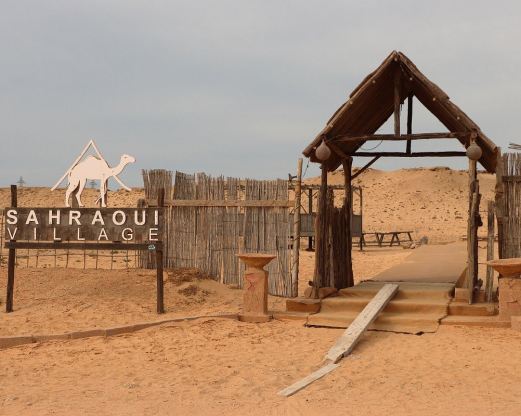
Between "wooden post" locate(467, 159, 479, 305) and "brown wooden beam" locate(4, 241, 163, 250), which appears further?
"brown wooden beam" locate(4, 241, 163, 250)

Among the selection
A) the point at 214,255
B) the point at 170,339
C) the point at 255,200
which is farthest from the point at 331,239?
the point at 170,339

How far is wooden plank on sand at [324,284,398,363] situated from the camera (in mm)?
7027

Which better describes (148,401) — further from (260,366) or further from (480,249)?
(480,249)

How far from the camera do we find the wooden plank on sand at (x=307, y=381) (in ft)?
18.6

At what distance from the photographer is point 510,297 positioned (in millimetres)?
8141

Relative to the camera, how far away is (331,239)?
33.1 feet

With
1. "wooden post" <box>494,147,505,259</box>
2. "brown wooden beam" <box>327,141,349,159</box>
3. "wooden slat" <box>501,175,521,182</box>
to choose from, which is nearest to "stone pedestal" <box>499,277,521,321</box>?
"wooden post" <box>494,147,505,259</box>

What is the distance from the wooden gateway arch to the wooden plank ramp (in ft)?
3.80

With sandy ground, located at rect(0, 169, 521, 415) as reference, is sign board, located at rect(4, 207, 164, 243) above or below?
above

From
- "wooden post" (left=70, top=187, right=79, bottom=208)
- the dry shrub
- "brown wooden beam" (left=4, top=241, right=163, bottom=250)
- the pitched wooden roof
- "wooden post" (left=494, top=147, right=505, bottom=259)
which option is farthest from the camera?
the dry shrub

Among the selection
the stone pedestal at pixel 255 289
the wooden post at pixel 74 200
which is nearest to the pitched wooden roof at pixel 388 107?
the stone pedestal at pixel 255 289

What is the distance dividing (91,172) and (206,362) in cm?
521

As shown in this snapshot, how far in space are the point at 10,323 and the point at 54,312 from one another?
743 millimetres

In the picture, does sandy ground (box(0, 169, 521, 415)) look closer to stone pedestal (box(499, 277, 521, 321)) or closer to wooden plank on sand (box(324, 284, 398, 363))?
wooden plank on sand (box(324, 284, 398, 363))
